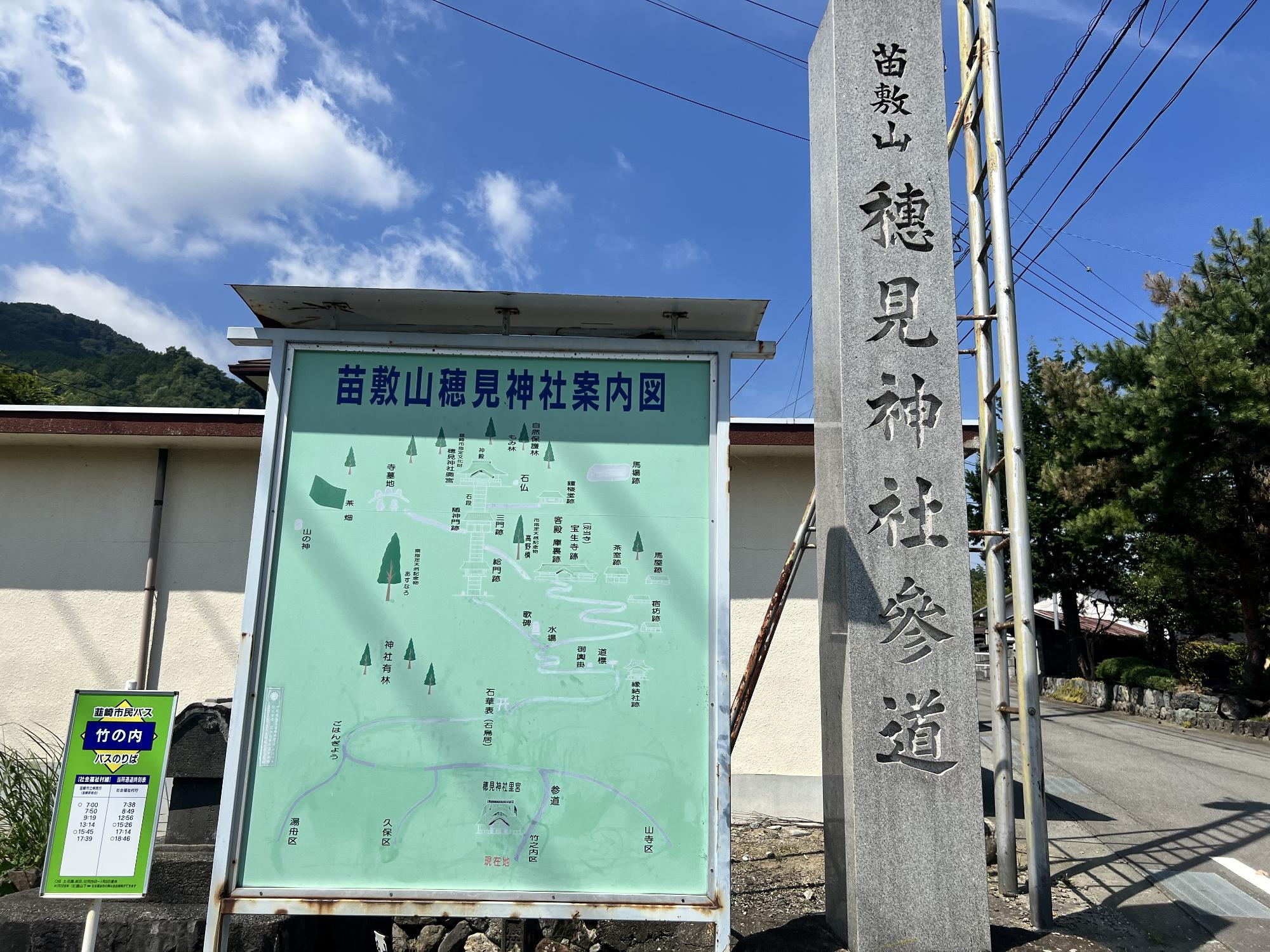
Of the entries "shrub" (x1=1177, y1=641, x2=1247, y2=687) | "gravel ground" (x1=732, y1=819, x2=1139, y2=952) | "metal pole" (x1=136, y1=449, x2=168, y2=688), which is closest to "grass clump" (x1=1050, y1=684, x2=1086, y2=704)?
"shrub" (x1=1177, y1=641, x2=1247, y2=687)

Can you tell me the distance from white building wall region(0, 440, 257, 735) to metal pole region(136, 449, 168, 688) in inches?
3.1

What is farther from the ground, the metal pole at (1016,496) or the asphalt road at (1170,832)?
the metal pole at (1016,496)

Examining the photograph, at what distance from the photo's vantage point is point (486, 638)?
3.67m

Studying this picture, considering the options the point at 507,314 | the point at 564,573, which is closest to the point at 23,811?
the point at 564,573

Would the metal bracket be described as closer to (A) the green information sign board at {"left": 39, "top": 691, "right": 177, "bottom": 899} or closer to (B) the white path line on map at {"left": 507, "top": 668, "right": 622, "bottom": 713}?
(B) the white path line on map at {"left": 507, "top": 668, "right": 622, "bottom": 713}

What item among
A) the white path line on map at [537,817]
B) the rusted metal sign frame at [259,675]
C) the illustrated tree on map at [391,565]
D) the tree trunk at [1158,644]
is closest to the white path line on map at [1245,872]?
the rusted metal sign frame at [259,675]

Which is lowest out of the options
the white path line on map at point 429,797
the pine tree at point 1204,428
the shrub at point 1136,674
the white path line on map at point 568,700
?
the shrub at point 1136,674

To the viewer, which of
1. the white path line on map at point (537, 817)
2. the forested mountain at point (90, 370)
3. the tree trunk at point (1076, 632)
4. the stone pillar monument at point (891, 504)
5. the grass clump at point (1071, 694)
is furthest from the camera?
the forested mountain at point (90, 370)

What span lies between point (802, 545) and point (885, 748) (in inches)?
56.9

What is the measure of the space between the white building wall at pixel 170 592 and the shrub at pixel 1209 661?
18.2m

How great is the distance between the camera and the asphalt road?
612cm

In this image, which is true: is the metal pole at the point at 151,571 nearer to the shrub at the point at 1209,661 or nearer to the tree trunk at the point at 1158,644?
the shrub at the point at 1209,661

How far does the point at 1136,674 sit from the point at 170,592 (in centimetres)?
2277

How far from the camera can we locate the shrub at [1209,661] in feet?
69.3
